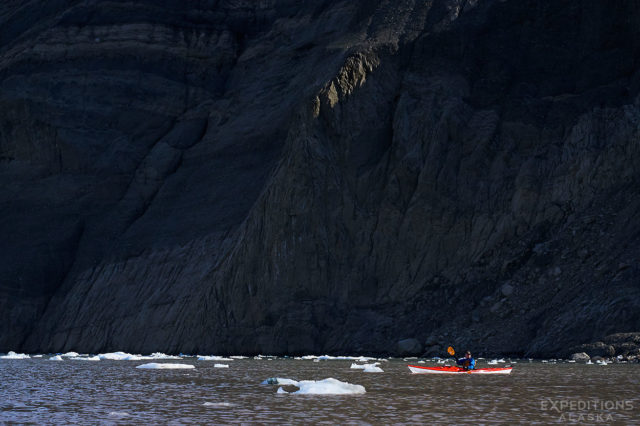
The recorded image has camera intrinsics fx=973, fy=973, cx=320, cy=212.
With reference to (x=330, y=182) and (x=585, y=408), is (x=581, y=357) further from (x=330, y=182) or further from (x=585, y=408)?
(x=585, y=408)

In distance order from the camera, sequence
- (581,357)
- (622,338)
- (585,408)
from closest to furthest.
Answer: (585,408) < (581,357) < (622,338)

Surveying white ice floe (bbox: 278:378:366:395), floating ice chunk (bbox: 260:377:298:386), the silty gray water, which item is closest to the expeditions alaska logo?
the silty gray water

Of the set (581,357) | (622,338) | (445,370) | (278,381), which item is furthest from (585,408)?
(622,338)

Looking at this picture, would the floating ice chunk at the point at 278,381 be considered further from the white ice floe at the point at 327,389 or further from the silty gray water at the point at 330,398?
the white ice floe at the point at 327,389

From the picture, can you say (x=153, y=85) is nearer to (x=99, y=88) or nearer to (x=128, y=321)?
(x=99, y=88)

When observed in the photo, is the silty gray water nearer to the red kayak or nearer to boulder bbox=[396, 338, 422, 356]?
the red kayak

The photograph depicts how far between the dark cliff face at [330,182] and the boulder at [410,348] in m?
0.89

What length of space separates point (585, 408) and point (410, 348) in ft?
91.2

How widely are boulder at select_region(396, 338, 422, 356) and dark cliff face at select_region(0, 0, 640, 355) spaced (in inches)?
34.9

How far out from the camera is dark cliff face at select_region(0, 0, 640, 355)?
49.5m

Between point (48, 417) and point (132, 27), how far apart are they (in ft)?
201

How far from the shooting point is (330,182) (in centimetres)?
5550

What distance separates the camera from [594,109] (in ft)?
174

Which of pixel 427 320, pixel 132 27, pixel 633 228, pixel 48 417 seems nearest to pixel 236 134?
pixel 132 27
